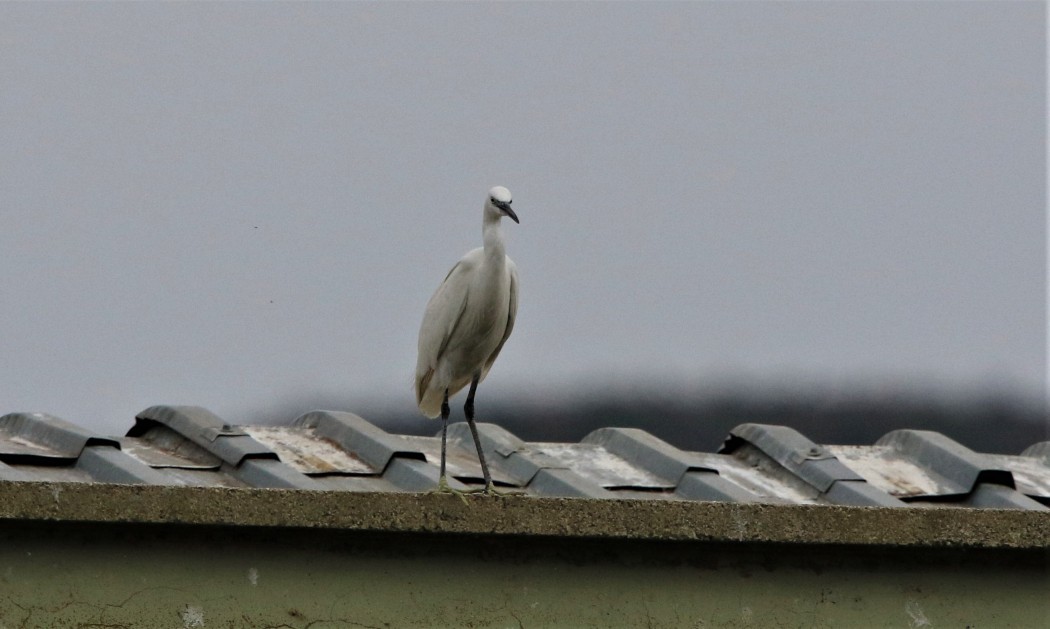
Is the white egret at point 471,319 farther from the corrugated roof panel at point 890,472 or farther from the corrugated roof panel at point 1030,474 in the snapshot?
the corrugated roof panel at point 1030,474

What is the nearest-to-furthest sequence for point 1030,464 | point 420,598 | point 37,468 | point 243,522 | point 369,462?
point 243,522 < point 420,598 < point 37,468 < point 369,462 < point 1030,464

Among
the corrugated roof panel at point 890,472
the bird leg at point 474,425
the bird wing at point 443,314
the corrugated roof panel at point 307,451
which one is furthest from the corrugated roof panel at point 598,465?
the corrugated roof panel at point 890,472

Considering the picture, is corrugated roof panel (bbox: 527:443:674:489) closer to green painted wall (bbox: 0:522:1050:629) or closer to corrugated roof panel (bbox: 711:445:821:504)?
corrugated roof panel (bbox: 711:445:821:504)

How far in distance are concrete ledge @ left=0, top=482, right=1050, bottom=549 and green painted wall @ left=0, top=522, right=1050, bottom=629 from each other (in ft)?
0.38

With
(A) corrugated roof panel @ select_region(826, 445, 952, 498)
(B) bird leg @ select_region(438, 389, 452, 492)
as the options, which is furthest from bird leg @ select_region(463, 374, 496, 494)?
(A) corrugated roof panel @ select_region(826, 445, 952, 498)

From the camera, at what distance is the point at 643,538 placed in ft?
19.0

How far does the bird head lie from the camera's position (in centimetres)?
746

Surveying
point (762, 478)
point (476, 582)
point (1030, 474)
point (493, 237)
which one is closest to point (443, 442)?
point (493, 237)

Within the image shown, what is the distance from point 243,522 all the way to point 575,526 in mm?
1154

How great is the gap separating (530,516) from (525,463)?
1.81 metres

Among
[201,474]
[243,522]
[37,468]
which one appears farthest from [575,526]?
[37,468]

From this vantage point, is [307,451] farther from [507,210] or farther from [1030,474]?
[1030,474]

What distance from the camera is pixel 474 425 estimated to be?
760cm

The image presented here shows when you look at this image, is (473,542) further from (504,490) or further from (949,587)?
(949,587)
